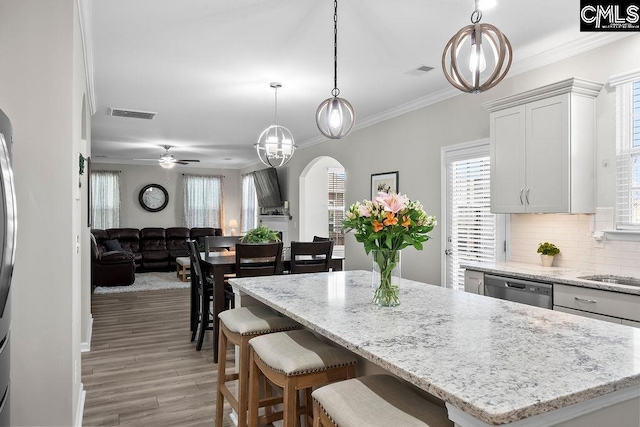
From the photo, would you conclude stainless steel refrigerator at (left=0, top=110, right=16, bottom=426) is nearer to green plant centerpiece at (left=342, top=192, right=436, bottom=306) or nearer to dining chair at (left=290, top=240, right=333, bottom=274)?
green plant centerpiece at (left=342, top=192, right=436, bottom=306)

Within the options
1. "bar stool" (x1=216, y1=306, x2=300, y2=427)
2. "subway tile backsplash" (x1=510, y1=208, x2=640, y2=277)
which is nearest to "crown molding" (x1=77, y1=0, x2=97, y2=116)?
"bar stool" (x1=216, y1=306, x2=300, y2=427)

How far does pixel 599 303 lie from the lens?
284cm

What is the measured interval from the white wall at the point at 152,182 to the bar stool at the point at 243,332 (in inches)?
373

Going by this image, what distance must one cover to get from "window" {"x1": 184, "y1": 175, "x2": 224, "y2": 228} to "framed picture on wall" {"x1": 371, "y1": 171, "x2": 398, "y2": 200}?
6.86 meters

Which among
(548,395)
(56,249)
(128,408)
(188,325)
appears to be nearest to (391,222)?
(548,395)

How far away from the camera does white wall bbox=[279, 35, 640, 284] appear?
3334 millimetres

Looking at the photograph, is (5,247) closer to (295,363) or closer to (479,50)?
(295,363)

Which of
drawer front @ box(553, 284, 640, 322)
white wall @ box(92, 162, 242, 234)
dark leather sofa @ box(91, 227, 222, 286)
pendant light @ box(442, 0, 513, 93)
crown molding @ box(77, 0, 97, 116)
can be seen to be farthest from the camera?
white wall @ box(92, 162, 242, 234)

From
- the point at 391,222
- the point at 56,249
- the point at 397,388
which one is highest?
the point at 391,222

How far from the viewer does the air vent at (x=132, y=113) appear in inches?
229

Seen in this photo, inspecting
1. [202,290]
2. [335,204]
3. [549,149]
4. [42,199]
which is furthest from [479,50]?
[335,204]

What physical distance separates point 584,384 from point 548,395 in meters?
0.14

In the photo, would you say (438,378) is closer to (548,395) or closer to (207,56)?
(548,395)

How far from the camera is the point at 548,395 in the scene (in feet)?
3.42
